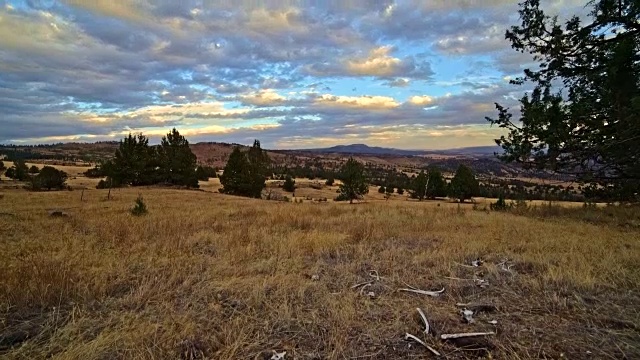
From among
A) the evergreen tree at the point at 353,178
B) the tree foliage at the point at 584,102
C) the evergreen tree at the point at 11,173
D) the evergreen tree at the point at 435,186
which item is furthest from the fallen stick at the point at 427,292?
the evergreen tree at the point at 11,173

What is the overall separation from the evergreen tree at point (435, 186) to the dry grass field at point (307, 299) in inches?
2089

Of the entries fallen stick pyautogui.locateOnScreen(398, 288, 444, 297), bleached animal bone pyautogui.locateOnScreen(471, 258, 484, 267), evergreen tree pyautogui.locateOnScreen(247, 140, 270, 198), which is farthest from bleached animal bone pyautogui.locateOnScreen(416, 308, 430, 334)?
evergreen tree pyautogui.locateOnScreen(247, 140, 270, 198)

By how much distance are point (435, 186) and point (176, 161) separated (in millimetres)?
39411

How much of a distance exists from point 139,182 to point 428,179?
41.6m

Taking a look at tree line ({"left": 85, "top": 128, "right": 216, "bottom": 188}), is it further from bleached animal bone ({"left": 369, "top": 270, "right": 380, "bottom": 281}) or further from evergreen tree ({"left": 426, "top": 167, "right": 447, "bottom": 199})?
bleached animal bone ({"left": 369, "top": 270, "right": 380, "bottom": 281})

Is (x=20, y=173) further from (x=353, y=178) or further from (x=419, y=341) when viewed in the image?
(x=419, y=341)

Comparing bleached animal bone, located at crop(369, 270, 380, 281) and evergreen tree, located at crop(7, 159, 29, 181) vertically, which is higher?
bleached animal bone, located at crop(369, 270, 380, 281)

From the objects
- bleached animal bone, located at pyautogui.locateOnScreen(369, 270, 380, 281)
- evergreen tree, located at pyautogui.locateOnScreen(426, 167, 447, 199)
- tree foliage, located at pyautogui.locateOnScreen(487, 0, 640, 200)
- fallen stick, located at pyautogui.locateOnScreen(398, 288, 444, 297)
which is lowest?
evergreen tree, located at pyautogui.locateOnScreen(426, 167, 447, 199)

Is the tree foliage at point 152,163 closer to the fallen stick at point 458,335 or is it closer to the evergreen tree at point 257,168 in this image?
the evergreen tree at point 257,168

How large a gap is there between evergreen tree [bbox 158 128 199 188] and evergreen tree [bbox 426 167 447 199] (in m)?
36.1

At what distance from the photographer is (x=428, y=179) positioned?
5778cm

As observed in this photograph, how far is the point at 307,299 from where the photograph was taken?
4.73 m

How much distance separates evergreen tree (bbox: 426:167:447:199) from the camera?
197ft

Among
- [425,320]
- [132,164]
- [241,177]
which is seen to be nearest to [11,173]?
[132,164]
